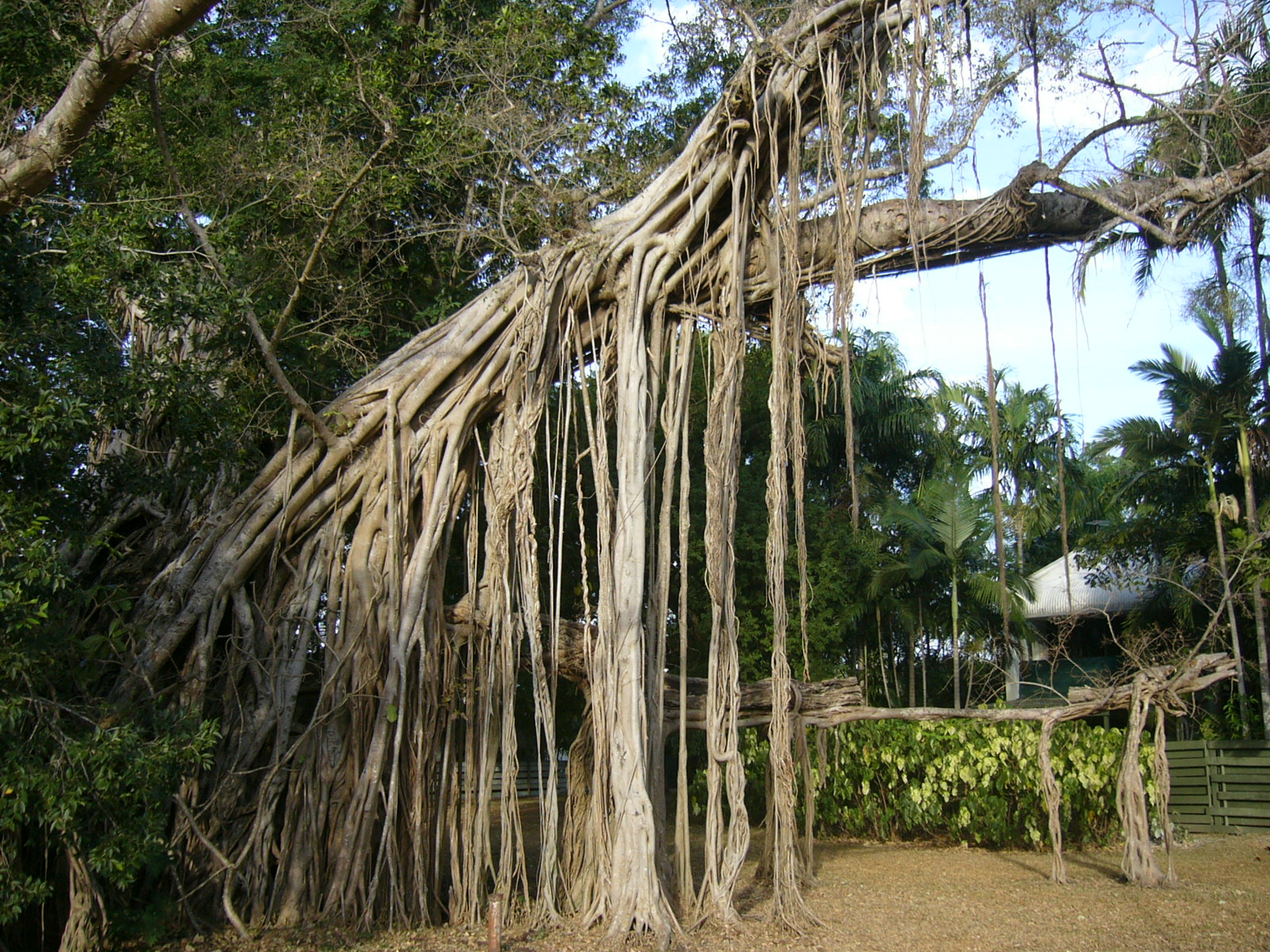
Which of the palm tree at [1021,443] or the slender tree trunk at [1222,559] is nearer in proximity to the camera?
the slender tree trunk at [1222,559]

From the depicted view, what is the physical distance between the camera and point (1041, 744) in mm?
7586

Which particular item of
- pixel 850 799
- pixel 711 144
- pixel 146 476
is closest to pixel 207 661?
pixel 146 476

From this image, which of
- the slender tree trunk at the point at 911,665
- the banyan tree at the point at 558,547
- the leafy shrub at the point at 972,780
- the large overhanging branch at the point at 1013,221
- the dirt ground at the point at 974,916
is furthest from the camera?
the slender tree trunk at the point at 911,665

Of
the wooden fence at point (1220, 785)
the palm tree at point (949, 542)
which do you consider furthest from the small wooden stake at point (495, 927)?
the palm tree at point (949, 542)

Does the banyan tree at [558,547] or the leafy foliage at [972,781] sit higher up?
the banyan tree at [558,547]

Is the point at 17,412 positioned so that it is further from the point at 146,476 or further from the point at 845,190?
the point at 845,190

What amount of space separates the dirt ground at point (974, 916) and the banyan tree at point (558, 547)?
0.76ft

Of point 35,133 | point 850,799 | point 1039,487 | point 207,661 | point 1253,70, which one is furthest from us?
point 1039,487

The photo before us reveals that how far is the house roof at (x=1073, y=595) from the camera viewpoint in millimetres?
14509

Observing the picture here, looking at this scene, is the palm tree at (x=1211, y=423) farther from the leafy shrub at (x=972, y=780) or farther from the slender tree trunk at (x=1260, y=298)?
the leafy shrub at (x=972, y=780)

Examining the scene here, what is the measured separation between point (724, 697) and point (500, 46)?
197 inches

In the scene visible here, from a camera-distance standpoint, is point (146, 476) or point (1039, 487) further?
point (1039, 487)

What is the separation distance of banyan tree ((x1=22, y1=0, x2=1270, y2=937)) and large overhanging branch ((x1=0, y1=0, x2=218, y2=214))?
7.15ft

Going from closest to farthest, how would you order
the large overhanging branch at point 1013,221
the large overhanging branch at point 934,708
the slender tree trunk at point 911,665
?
the large overhanging branch at point 1013,221 < the large overhanging branch at point 934,708 < the slender tree trunk at point 911,665
